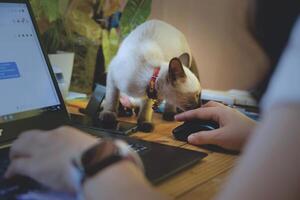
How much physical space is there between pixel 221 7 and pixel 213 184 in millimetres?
970

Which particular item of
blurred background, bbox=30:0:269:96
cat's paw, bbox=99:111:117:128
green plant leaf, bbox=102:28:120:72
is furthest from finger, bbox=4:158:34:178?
green plant leaf, bbox=102:28:120:72

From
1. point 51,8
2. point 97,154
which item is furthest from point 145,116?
point 97,154

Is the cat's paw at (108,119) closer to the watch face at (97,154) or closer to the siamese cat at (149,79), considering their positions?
the siamese cat at (149,79)

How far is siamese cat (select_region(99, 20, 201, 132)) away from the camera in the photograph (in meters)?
1.24

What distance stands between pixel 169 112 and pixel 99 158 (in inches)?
29.3

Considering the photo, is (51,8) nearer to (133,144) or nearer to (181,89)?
(181,89)

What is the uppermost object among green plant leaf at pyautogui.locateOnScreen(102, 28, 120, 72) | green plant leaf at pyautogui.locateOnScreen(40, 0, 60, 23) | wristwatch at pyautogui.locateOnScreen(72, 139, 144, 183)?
green plant leaf at pyautogui.locateOnScreen(40, 0, 60, 23)

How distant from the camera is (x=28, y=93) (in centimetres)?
96

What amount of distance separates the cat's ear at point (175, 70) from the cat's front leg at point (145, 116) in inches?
3.9

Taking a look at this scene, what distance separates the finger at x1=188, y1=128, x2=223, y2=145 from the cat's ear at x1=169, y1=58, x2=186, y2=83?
11.6 inches

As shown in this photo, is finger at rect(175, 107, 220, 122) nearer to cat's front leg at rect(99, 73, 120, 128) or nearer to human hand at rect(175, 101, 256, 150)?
human hand at rect(175, 101, 256, 150)

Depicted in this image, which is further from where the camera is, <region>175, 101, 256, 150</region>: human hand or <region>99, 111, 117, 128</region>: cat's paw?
<region>99, 111, 117, 128</region>: cat's paw

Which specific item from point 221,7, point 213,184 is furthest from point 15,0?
point 221,7

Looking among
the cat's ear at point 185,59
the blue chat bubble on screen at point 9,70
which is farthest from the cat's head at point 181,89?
the blue chat bubble on screen at point 9,70
